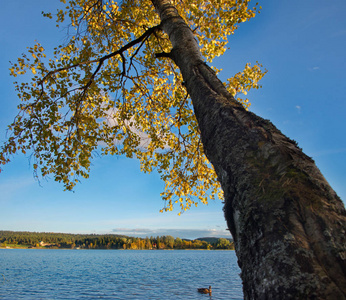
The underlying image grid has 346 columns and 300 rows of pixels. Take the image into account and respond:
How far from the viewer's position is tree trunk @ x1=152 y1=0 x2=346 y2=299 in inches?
58.9

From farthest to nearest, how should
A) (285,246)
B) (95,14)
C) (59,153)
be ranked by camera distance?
(95,14) → (59,153) → (285,246)

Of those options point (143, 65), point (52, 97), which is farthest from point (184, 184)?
point (52, 97)

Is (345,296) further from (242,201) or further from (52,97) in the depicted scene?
(52,97)

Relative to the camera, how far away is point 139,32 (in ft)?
35.2

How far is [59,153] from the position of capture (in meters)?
7.77

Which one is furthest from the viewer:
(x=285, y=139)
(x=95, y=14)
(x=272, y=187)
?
(x=95, y=14)

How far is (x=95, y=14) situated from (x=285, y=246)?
11.3 meters

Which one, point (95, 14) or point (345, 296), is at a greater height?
point (95, 14)

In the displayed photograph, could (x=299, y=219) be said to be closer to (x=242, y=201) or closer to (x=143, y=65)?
(x=242, y=201)

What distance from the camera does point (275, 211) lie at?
1.85m

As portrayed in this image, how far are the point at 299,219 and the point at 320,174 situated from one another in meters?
0.64

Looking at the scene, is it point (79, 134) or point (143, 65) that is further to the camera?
point (143, 65)

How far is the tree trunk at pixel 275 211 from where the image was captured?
4.91 ft

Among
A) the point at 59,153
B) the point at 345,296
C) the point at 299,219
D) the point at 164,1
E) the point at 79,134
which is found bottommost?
the point at 345,296
